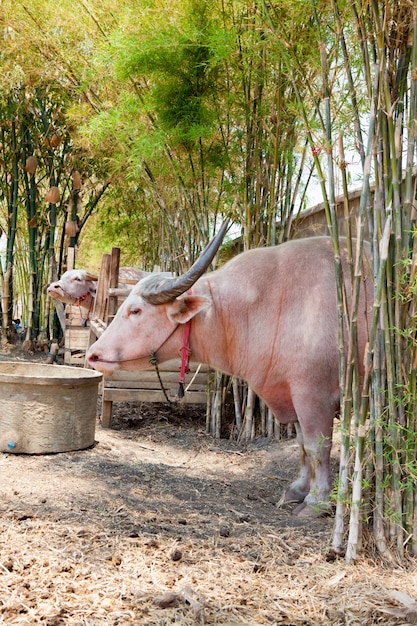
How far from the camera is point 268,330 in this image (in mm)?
3451

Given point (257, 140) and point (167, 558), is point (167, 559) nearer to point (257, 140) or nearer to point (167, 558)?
point (167, 558)

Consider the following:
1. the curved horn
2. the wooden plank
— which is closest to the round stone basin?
the curved horn

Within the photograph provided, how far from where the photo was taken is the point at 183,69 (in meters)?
4.78

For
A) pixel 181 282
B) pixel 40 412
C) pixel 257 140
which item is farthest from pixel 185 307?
pixel 257 140

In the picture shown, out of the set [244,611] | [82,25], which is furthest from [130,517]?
[82,25]

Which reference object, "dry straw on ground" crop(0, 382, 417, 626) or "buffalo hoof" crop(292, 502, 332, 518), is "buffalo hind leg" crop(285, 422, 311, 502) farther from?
"buffalo hoof" crop(292, 502, 332, 518)

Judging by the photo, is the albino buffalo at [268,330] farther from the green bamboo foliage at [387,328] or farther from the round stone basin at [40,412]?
the green bamboo foliage at [387,328]

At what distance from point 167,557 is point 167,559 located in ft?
0.05

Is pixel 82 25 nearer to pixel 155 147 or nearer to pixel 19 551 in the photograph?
pixel 155 147

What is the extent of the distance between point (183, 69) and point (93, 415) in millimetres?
2569

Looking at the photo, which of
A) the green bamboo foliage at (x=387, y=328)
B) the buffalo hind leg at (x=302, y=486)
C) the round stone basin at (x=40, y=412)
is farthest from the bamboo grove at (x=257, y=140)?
the round stone basin at (x=40, y=412)

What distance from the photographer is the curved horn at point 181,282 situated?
3299 mm

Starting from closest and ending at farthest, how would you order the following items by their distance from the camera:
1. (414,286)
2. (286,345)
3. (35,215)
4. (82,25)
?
(414,286) < (286,345) < (82,25) < (35,215)

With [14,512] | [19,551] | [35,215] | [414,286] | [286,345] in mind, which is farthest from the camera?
[35,215]
